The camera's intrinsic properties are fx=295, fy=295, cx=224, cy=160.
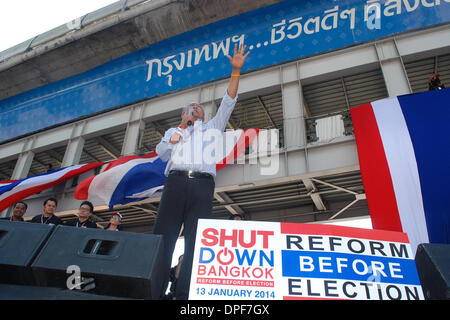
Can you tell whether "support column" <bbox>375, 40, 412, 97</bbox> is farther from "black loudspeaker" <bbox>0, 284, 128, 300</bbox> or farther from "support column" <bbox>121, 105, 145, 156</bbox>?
"black loudspeaker" <bbox>0, 284, 128, 300</bbox>

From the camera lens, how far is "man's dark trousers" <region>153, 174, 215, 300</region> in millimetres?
1969

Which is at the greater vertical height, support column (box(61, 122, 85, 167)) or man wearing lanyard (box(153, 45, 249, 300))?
support column (box(61, 122, 85, 167))

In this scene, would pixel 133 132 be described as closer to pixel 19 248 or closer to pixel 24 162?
pixel 24 162

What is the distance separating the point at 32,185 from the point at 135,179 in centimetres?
340

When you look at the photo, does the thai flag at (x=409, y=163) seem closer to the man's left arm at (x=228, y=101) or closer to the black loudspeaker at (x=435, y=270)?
the black loudspeaker at (x=435, y=270)

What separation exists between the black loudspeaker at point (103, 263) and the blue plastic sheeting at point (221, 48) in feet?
8.37

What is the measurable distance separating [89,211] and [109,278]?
324 centimetres

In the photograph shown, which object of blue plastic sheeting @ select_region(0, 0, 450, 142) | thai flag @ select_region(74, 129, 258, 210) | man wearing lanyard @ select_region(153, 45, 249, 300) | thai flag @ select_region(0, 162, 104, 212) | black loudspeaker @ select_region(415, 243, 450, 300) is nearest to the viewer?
black loudspeaker @ select_region(415, 243, 450, 300)

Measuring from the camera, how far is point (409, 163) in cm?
449

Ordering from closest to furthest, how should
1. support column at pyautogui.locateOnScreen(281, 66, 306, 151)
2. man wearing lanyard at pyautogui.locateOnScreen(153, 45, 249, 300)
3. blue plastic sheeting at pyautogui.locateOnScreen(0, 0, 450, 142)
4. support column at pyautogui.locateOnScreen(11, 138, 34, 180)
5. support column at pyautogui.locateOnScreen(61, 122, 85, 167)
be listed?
man wearing lanyard at pyautogui.locateOnScreen(153, 45, 249, 300) → blue plastic sheeting at pyautogui.locateOnScreen(0, 0, 450, 142) → support column at pyautogui.locateOnScreen(281, 66, 306, 151) → support column at pyautogui.locateOnScreen(61, 122, 85, 167) → support column at pyautogui.locateOnScreen(11, 138, 34, 180)

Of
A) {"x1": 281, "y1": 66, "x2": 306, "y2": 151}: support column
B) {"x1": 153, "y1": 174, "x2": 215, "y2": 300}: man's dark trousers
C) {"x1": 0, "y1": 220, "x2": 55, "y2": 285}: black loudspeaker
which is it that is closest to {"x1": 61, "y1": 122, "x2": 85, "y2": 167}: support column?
{"x1": 281, "y1": 66, "x2": 306, "y2": 151}: support column

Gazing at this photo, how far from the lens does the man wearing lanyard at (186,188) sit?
1.94 m

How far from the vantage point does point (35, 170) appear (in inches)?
519

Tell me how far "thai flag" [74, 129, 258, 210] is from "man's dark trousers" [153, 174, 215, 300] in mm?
4309
